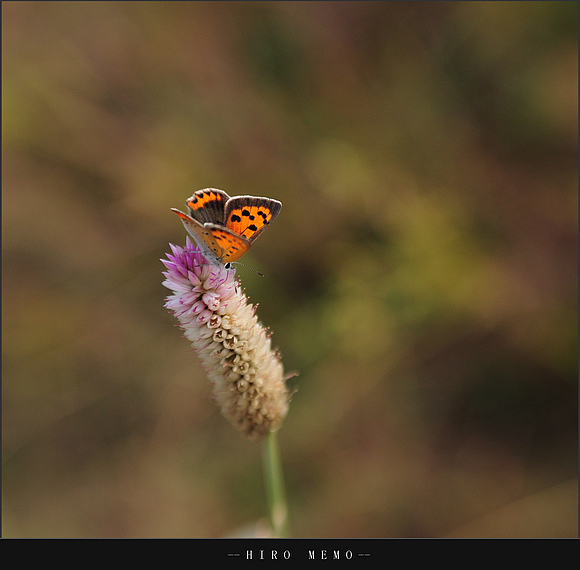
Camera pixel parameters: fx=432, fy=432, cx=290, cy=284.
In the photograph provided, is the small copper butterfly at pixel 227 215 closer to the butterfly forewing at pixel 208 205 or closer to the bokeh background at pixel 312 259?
the butterfly forewing at pixel 208 205

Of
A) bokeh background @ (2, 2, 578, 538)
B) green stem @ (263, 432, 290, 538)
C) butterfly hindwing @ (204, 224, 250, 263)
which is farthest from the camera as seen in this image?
bokeh background @ (2, 2, 578, 538)

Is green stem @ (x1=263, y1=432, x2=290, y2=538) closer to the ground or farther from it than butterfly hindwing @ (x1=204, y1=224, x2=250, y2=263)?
closer to the ground

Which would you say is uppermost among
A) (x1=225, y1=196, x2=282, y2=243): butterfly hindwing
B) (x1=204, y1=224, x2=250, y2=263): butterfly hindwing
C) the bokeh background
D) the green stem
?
the bokeh background

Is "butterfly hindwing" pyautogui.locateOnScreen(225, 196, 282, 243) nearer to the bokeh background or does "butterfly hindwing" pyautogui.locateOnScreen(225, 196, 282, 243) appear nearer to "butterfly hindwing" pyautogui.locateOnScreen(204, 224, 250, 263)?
"butterfly hindwing" pyautogui.locateOnScreen(204, 224, 250, 263)

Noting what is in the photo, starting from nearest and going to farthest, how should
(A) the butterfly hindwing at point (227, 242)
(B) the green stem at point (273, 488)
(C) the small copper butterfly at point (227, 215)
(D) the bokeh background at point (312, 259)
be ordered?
(A) the butterfly hindwing at point (227, 242), (C) the small copper butterfly at point (227, 215), (B) the green stem at point (273, 488), (D) the bokeh background at point (312, 259)

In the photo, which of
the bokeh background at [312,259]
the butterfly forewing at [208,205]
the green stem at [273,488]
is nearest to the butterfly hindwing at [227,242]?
the butterfly forewing at [208,205]

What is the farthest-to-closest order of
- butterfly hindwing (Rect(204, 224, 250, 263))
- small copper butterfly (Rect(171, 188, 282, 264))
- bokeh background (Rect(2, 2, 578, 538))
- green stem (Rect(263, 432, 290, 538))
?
bokeh background (Rect(2, 2, 578, 538)), green stem (Rect(263, 432, 290, 538)), small copper butterfly (Rect(171, 188, 282, 264)), butterfly hindwing (Rect(204, 224, 250, 263))

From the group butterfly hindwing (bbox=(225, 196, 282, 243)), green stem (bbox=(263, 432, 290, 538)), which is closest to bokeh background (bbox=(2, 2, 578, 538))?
green stem (bbox=(263, 432, 290, 538))
